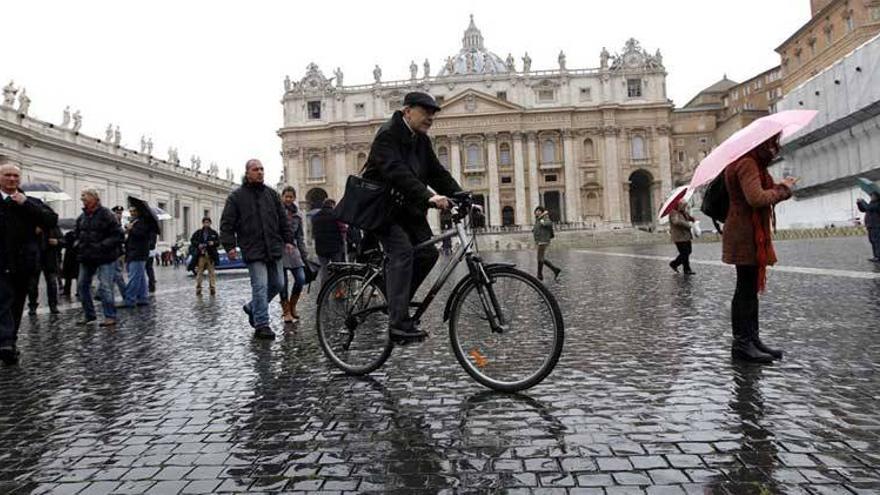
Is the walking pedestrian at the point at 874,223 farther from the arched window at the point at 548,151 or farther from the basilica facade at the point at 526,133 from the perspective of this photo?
the arched window at the point at 548,151

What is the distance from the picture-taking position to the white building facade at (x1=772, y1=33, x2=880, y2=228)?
32969 millimetres

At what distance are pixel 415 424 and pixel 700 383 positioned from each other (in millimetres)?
1879

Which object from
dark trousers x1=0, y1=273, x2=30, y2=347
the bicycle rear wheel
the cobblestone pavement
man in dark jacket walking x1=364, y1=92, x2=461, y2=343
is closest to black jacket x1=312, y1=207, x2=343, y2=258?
the cobblestone pavement

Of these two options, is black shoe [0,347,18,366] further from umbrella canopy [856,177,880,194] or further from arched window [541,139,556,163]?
arched window [541,139,556,163]

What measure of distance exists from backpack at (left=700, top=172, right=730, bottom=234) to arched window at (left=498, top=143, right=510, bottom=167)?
63.1m

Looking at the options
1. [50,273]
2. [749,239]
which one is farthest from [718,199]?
[50,273]

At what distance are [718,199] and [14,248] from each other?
6.16 meters

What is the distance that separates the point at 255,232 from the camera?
676 centimetres

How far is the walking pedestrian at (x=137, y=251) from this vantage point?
425 inches

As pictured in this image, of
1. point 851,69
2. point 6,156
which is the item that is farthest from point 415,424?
point 851,69

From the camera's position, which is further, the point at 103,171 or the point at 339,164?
the point at 339,164

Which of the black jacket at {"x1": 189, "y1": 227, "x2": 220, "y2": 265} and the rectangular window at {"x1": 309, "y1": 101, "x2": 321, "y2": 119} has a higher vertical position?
the rectangular window at {"x1": 309, "y1": 101, "x2": 321, "y2": 119}

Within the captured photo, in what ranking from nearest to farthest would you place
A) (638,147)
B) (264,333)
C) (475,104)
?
(264,333)
(475,104)
(638,147)

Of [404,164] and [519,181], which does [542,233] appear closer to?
[404,164]
